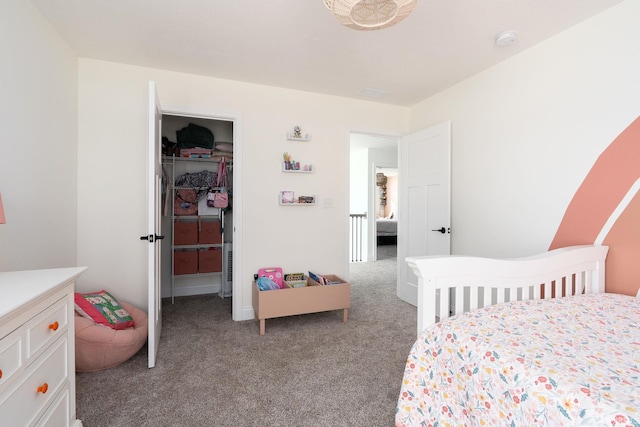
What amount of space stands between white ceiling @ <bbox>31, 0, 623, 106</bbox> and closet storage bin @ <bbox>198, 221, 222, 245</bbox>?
5.68ft

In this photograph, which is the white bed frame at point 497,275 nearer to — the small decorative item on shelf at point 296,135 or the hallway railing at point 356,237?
the small decorative item on shelf at point 296,135

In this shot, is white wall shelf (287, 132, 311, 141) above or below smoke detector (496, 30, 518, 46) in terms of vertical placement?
below

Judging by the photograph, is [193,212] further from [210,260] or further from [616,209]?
[616,209]

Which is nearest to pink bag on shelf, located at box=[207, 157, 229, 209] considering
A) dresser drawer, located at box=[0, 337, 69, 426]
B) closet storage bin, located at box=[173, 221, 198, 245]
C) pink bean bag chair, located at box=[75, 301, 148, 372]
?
closet storage bin, located at box=[173, 221, 198, 245]

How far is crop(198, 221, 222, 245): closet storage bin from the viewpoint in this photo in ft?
11.9

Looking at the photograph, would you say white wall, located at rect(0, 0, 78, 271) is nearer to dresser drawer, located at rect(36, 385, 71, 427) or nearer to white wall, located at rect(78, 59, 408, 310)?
white wall, located at rect(78, 59, 408, 310)

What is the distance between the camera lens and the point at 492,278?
1351mm

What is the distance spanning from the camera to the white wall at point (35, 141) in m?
1.54

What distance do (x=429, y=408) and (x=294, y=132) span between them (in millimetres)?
2567

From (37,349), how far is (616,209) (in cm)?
288

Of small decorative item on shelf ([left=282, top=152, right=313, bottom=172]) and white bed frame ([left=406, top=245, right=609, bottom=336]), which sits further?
small decorative item on shelf ([left=282, top=152, right=313, bottom=172])

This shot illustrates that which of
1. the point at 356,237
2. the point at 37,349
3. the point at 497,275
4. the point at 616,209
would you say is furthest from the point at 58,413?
the point at 356,237

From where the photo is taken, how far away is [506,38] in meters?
2.06

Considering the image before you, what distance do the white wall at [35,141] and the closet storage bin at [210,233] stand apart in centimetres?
138
